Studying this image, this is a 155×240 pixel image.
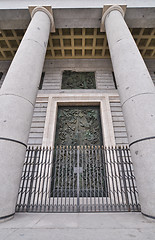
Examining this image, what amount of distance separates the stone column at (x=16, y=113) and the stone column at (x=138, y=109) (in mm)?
3293

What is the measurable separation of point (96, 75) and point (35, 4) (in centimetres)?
631

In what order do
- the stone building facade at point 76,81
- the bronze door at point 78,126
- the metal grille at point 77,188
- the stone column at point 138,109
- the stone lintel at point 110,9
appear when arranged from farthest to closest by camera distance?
the bronze door at point 78,126, the stone lintel at point 110,9, the metal grille at point 77,188, the stone building facade at point 76,81, the stone column at point 138,109

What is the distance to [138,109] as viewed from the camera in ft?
13.2

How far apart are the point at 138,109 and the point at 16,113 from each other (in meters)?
3.80

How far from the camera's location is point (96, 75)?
37.3 feet

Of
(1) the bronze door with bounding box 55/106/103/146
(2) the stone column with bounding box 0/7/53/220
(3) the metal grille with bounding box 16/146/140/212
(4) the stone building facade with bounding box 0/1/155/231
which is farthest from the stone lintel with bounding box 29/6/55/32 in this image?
(3) the metal grille with bounding box 16/146/140/212

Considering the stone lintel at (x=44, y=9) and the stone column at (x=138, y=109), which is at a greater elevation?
the stone lintel at (x=44, y=9)

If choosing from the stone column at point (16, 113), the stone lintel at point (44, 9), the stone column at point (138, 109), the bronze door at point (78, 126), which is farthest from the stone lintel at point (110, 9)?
the bronze door at point (78, 126)

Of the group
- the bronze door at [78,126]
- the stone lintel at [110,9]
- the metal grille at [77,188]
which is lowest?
the metal grille at [77,188]

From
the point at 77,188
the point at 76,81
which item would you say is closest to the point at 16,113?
the point at 77,188

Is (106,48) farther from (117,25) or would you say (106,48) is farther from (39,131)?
(39,131)

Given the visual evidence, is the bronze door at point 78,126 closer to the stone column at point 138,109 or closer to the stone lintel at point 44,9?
the stone column at point 138,109

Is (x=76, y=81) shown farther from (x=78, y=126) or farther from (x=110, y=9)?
(x=110, y=9)

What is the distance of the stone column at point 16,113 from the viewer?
3.35m
